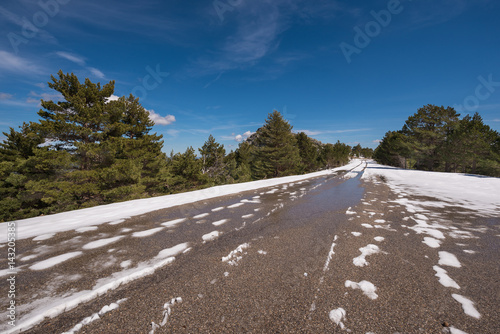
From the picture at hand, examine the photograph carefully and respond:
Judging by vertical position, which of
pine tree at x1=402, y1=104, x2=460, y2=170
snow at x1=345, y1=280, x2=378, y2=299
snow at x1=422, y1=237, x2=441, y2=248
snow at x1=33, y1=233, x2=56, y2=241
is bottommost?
snow at x1=422, y1=237, x2=441, y2=248

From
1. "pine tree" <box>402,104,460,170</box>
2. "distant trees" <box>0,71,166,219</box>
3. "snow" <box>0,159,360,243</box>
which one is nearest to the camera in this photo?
"snow" <box>0,159,360,243</box>

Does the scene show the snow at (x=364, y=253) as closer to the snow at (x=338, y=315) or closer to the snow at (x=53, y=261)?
the snow at (x=338, y=315)

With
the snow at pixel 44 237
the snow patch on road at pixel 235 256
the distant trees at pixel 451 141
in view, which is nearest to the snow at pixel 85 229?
the snow at pixel 44 237

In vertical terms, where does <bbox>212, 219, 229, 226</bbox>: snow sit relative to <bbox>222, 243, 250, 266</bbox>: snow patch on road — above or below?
above

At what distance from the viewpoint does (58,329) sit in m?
1.38

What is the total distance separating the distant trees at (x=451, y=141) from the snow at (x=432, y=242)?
2773cm

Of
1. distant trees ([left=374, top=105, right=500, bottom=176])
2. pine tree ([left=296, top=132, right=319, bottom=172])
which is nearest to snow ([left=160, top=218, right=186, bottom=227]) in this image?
pine tree ([left=296, top=132, right=319, bottom=172])

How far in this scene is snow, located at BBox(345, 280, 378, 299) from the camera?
1781 mm

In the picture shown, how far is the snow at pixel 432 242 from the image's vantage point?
292 centimetres

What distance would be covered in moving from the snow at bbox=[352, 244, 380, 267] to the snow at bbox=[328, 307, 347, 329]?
971 millimetres

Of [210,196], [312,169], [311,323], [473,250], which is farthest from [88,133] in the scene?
[312,169]

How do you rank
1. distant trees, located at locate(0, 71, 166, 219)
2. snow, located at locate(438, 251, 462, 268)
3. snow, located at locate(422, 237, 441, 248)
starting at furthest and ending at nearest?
distant trees, located at locate(0, 71, 166, 219), snow, located at locate(422, 237, 441, 248), snow, located at locate(438, 251, 462, 268)

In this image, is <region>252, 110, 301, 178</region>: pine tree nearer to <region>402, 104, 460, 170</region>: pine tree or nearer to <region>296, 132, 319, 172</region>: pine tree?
<region>296, 132, 319, 172</region>: pine tree

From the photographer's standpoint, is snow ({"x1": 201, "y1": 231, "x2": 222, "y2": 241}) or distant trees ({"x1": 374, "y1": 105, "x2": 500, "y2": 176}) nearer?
snow ({"x1": 201, "y1": 231, "x2": 222, "y2": 241})
